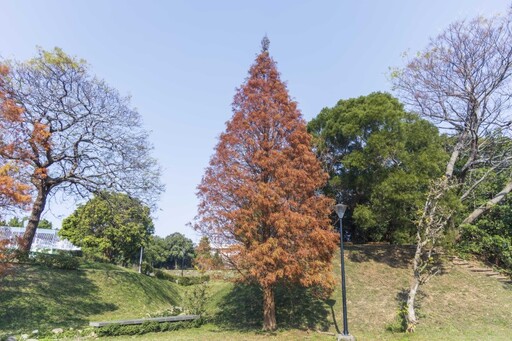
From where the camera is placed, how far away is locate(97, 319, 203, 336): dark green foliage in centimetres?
1031

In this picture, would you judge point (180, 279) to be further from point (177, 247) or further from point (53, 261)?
point (177, 247)

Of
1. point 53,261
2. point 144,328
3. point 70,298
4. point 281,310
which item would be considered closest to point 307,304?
point 281,310

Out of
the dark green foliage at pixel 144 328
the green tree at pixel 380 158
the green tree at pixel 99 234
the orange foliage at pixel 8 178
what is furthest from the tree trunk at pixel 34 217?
the green tree at pixel 380 158

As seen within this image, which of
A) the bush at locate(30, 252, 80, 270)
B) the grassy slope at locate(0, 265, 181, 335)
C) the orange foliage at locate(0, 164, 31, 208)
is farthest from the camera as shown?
the bush at locate(30, 252, 80, 270)

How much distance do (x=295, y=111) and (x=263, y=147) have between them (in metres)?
2.05

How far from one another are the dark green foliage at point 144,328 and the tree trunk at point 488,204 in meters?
15.7

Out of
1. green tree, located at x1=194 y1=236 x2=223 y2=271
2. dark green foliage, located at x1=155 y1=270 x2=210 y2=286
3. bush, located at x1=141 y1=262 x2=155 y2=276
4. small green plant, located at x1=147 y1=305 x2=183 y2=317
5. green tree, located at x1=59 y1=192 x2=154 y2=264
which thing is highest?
green tree, located at x1=59 y1=192 x2=154 y2=264

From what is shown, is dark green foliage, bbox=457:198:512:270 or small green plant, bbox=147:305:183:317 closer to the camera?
small green plant, bbox=147:305:183:317

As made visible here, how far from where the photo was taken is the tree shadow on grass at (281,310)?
12172mm

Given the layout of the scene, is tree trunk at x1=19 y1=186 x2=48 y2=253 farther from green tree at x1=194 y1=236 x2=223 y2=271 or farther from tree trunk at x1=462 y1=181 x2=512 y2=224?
tree trunk at x1=462 y1=181 x2=512 y2=224

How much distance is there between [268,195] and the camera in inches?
413

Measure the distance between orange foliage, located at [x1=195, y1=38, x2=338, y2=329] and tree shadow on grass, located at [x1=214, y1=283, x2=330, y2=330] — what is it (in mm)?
1484

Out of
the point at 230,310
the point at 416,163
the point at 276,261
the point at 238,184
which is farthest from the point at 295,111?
the point at 230,310

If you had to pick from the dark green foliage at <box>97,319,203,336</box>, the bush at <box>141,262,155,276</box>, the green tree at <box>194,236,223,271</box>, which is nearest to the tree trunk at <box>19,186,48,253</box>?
the dark green foliage at <box>97,319,203,336</box>
